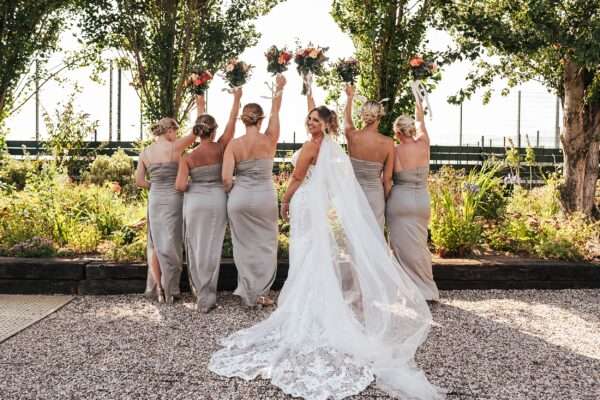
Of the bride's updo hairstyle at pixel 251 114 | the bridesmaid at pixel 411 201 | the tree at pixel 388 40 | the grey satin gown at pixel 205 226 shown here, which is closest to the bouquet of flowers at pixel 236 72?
the bride's updo hairstyle at pixel 251 114

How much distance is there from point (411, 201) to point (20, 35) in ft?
22.4

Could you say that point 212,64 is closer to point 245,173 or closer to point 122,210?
point 122,210

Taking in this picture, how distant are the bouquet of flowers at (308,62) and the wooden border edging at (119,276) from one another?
1956 millimetres

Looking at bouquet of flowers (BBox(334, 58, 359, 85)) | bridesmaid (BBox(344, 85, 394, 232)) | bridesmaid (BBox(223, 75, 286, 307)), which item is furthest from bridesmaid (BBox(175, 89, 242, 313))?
bridesmaid (BBox(344, 85, 394, 232))

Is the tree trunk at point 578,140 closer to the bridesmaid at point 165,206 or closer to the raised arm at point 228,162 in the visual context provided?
the raised arm at point 228,162

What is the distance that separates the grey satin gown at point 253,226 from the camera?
225 inches

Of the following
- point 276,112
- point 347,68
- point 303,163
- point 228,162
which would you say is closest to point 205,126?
point 228,162

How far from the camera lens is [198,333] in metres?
5.04

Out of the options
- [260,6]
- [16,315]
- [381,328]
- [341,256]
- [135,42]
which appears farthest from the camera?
Answer: [260,6]

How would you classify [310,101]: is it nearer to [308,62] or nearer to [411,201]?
[308,62]

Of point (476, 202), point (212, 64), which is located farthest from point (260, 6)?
point (476, 202)

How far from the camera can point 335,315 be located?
4.56m

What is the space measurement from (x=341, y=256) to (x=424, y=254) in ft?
4.38

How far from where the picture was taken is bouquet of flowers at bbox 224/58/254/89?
5.79 metres
